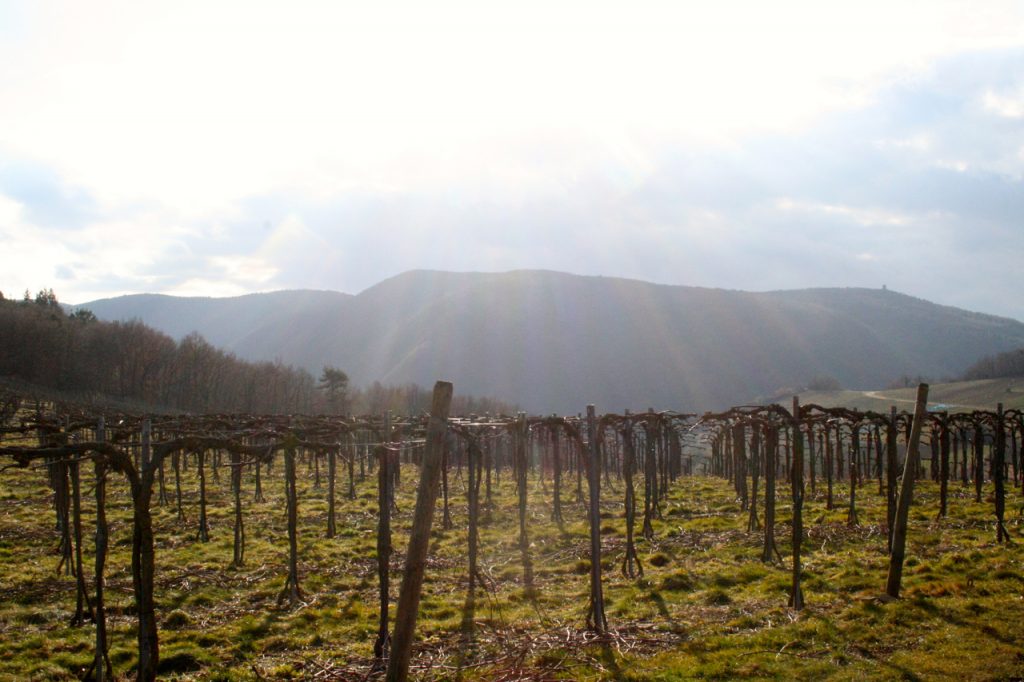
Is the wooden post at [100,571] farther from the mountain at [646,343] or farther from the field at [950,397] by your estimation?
the mountain at [646,343]

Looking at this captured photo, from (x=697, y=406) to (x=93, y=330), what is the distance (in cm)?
10917

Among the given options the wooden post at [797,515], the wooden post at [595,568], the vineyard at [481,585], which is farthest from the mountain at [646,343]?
the wooden post at [595,568]

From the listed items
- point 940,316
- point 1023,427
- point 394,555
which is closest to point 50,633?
point 394,555

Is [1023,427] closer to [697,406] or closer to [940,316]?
[697,406]

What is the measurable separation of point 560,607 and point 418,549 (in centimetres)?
593

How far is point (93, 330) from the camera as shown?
6606 cm

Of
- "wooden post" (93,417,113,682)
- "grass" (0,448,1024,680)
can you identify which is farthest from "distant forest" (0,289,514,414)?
"wooden post" (93,417,113,682)

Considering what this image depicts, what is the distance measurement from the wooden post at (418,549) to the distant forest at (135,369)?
175 feet

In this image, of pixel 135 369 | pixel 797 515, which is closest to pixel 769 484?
pixel 797 515

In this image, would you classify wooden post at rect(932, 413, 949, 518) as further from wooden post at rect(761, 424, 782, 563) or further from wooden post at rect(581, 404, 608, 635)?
wooden post at rect(581, 404, 608, 635)

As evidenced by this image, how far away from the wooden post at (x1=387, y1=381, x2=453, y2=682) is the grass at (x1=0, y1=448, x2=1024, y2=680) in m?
1.74

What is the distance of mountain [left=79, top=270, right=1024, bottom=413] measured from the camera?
5792 inches

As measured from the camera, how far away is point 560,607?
410 inches

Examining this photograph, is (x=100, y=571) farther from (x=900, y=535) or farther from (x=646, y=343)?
(x=646, y=343)
